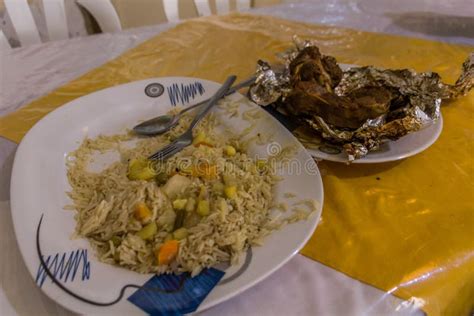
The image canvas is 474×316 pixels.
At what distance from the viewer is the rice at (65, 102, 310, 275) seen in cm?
87

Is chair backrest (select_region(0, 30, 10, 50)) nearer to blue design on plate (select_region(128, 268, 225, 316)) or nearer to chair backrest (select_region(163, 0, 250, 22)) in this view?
chair backrest (select_region(163, 0, 250, 22))

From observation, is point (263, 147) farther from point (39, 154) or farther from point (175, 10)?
point (175, 10)

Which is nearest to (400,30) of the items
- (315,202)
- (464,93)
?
(464,93)

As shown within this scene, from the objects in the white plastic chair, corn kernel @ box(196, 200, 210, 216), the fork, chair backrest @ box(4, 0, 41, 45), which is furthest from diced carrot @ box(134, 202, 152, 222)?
chair backrest @ box(4, 0, 41, 45)

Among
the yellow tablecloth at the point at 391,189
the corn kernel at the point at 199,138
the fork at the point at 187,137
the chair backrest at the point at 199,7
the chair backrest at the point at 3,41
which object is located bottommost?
the yellow tablecloth at the point at 391,189

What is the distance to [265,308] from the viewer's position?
33.3 inches

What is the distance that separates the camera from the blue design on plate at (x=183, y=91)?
1460 mm

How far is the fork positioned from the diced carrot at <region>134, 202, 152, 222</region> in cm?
25

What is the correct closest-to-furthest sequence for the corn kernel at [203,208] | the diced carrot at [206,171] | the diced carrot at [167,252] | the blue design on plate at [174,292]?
the blue design on plate at [174,292] → the diced carrot at [167,252] → the corn kernel at [203,208] → the diced carrot at [206,171]

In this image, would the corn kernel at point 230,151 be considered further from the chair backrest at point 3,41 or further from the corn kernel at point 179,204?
the chair backrest at point 3,41

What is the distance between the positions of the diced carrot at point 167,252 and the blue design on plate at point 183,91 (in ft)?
2.38

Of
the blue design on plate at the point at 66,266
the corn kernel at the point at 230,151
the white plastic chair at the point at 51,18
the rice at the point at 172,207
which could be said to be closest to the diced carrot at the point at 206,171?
the rice at the point at 172,207

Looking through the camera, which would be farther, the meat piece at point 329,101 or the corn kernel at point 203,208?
the meat piece at point 329,101

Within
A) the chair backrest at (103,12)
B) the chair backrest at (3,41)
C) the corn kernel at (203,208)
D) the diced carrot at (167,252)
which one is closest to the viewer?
the diced carrot at (167,252)
